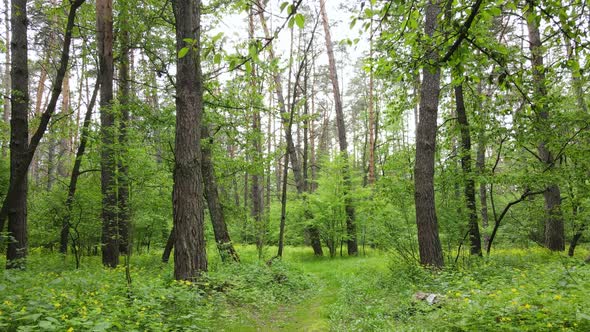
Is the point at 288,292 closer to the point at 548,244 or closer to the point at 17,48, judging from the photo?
the point at 17,48

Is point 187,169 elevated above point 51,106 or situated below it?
below

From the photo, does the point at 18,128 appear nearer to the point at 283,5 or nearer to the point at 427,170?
the point at 283,5

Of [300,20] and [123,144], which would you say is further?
[123,144]

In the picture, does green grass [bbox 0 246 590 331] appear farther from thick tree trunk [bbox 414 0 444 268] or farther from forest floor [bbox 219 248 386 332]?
thick tree trunk [bbox 414 0 444 268]

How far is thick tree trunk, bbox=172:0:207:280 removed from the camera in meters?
5.78

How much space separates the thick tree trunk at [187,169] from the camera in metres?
5.78

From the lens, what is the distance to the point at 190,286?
534 centimetres

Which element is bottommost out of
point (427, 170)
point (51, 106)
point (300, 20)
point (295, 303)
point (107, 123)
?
point (295, 303)

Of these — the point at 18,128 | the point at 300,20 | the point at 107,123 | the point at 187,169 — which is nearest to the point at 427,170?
the point at 187,169

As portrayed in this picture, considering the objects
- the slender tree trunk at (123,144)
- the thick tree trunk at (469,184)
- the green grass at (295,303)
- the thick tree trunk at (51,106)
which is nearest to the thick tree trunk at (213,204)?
the green grass at (295,303)

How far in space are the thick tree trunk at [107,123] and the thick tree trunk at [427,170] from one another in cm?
759

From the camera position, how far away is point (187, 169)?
19.3 ft

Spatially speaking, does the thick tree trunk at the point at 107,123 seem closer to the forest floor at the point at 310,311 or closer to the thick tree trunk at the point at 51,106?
→ the thick tree trunk at the point at 51,106

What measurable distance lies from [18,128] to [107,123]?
119 inches
